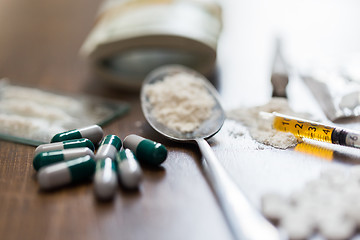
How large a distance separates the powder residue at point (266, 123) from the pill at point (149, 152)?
0.21m

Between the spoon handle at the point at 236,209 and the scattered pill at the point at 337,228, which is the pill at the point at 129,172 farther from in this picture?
the scattered pill at the point at 337,228

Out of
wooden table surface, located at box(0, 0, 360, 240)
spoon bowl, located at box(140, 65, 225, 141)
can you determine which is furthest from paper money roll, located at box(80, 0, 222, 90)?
spoon bowl, located at box(140, 65, 225, 141)

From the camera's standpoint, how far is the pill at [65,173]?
66 centimetres

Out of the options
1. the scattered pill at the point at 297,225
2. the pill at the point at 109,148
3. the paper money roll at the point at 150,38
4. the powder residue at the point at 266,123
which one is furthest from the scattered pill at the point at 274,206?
the paper money roll at the point at 150,38

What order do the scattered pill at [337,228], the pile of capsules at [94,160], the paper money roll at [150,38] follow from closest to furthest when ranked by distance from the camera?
the scattered pill at [337,228] → the pile of capsules at [94,160] → the paper money roll at [150,38]

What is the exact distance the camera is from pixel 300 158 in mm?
740

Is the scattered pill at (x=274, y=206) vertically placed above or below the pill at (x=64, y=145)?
above

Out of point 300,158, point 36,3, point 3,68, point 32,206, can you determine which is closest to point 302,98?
point 300,158

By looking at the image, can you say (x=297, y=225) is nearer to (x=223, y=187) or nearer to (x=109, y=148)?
(x=223, y=187)

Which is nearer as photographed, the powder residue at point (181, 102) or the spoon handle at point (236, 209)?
the spoon handle at point (236, 209)

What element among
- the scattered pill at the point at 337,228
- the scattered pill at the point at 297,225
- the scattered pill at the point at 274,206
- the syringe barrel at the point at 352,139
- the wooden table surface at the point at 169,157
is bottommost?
the wooden table surface at the point at 169,157

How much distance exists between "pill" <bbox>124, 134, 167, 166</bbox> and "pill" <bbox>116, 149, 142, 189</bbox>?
33 mm

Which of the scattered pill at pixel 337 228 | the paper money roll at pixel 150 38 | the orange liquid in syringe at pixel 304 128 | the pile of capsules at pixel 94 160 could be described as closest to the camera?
the scattered pill at pixel 337 228

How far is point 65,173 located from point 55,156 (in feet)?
0.19
